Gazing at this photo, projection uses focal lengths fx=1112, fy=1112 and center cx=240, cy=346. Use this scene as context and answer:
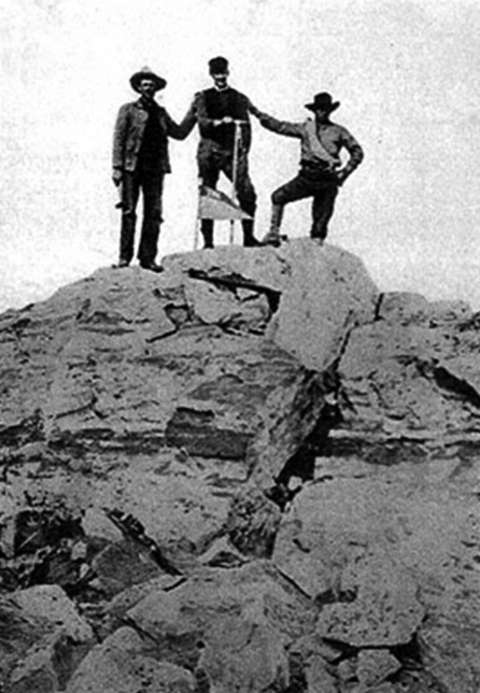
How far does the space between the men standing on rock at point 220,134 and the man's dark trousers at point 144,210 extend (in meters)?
0.50

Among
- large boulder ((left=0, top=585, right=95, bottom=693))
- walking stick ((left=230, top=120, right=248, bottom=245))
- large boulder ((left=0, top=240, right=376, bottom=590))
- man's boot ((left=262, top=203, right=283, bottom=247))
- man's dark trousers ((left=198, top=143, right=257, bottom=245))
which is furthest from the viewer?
man's boot ((left=262, top=203, right=283, bottom=247))

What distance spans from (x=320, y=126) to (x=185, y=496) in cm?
451

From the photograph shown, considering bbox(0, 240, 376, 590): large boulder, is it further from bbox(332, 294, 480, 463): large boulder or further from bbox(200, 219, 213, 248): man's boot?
bbox(200, 219, 213, 248): man's boot

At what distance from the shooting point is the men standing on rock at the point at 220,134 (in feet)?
38.4

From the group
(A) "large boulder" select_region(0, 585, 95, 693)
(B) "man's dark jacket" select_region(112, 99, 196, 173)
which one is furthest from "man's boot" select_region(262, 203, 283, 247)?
(A) "large boulder" select_region(0, 585, 95, 693)

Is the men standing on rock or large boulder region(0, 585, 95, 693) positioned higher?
the men standing on rock

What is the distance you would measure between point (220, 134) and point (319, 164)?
1098 millimetres

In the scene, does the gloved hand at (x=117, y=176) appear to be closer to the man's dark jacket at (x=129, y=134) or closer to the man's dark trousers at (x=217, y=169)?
the man's dark jacket at (x=129, y=134)

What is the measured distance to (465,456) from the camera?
941 centimetres

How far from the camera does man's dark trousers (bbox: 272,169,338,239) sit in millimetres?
11711

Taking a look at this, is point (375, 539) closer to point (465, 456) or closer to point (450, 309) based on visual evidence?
point (465, 456)

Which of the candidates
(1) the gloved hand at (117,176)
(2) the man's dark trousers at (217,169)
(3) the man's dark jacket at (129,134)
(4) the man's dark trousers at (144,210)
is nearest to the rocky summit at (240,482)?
(4) the man's dark trousers at (144,210)

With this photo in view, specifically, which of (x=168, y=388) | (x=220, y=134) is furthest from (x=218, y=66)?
(x=168, y=388)

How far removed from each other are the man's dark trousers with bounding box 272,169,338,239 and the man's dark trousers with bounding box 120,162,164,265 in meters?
1.27
